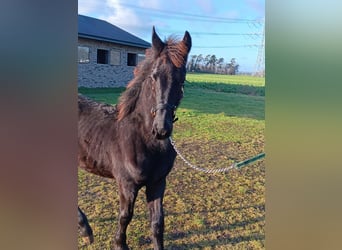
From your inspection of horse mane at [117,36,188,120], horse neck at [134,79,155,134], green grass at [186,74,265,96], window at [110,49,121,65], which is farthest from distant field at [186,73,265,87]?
window at [110,49,121,65]

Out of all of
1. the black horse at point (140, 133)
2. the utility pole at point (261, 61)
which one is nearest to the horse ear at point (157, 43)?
the black horse at point (140, 133)

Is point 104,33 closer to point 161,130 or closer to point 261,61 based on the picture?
point 161,130

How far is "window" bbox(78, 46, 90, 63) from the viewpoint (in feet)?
6.48

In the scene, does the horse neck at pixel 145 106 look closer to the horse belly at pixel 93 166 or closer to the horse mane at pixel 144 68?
the horse mane at pixel 144 68

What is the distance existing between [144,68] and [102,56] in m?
0.29

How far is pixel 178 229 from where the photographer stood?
2.06 meters

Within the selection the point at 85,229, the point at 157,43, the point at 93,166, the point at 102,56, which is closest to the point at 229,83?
the point at 157,43

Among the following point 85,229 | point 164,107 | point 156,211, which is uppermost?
point 164,107

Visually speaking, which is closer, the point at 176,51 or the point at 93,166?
the point at 176,51

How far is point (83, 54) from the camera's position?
200 centimetres

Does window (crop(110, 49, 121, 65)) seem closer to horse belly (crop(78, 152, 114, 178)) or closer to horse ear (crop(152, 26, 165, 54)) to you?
horse ear (crop(152, 26, 165, 54))
